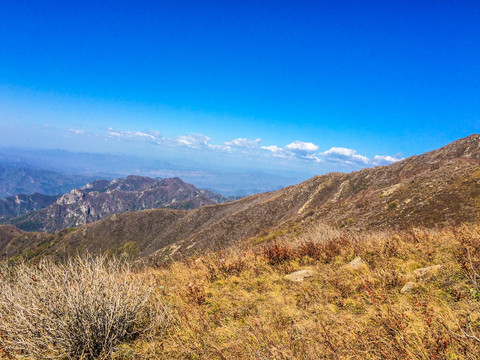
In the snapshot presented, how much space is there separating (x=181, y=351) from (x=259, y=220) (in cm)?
4534

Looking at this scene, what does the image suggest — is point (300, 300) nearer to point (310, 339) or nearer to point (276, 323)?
point (276, 323)

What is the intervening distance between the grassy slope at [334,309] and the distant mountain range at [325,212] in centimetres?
1271

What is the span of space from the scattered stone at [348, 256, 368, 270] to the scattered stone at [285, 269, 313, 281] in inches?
46.7

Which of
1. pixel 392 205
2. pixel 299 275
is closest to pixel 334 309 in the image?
pixel 299 275

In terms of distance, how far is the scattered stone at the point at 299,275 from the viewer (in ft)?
20.7

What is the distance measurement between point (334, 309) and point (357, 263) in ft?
7.84

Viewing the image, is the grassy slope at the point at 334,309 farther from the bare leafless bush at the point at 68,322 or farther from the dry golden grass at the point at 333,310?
the bare leafless bush at the point at 68,322

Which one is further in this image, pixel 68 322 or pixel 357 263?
pixel 357 263

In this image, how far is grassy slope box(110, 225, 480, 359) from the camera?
3293 millimetres

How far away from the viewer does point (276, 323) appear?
434cm

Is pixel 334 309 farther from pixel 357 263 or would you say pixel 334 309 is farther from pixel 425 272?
pixel 425 272

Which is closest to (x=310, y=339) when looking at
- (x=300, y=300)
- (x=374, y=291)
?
(x=300, y=300)

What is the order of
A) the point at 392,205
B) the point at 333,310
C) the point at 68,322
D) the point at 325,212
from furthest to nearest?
the point at 325,212 → the point at 392,205 → the point at 333,310 → the point at 68,322

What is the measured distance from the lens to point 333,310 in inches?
178
